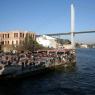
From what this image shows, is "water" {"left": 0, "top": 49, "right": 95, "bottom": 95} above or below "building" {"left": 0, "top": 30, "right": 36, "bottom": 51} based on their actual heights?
below

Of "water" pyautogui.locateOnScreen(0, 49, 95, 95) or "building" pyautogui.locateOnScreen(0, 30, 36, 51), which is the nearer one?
"water" pyautogui.locateOnScreen(0, 49, 95, 95)

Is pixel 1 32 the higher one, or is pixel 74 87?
pixel 1 32

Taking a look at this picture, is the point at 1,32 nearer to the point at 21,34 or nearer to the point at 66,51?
the point at 21,34

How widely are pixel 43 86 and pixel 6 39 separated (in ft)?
232

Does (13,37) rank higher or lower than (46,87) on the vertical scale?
higher

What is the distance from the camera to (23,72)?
3641 centimetres

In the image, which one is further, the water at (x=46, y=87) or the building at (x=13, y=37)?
the building at (x=13, y=37)

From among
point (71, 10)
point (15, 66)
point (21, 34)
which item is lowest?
point (15, 66)

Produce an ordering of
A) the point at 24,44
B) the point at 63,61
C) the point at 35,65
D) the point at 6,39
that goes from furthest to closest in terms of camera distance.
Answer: the point at 6,39 → the point at 24,44 → the point at 63,61 → the point at 35,65

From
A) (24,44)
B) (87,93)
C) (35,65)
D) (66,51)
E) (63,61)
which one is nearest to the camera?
(87,93)

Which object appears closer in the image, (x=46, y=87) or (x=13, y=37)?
(x=46, y=87)

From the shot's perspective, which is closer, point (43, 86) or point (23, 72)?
point (43, 86)

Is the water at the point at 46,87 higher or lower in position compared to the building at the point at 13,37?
lower

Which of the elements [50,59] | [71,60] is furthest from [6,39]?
[50,59]
